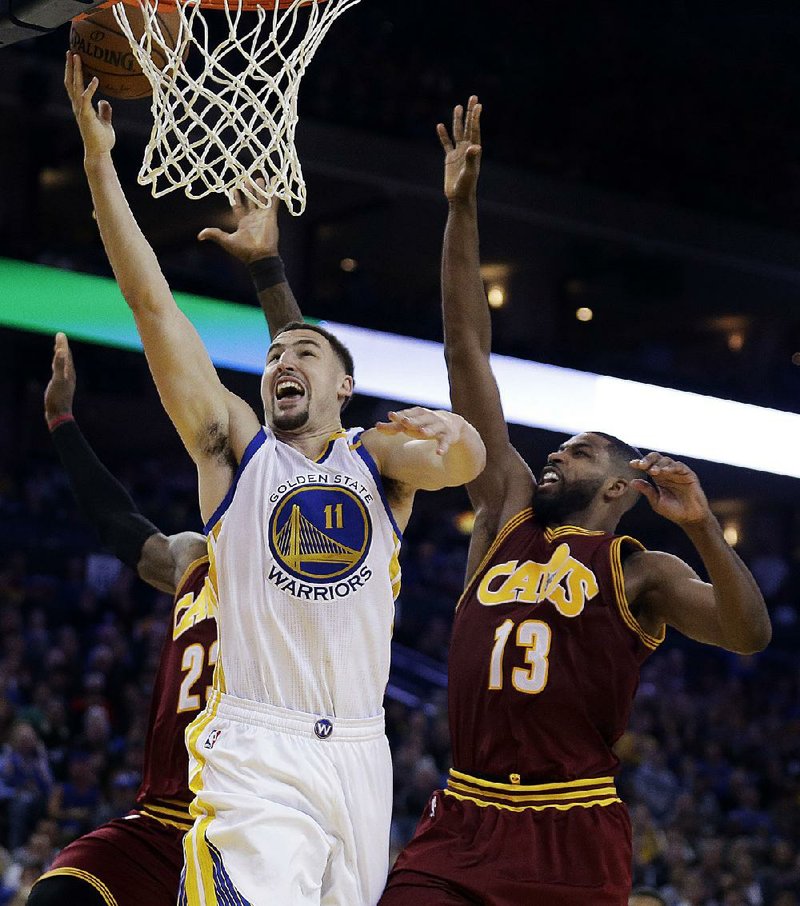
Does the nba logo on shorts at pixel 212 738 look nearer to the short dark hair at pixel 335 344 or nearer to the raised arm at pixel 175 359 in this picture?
the raised arm at pixel 175 359

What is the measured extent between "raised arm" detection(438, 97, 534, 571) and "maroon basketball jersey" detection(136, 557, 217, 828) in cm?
91

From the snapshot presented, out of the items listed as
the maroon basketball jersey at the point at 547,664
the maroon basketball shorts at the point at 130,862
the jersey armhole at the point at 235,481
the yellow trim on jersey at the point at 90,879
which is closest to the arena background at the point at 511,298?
the maroon basketball shorts at the point at 130,862

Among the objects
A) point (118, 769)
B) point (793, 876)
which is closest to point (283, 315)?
point (118, 769)

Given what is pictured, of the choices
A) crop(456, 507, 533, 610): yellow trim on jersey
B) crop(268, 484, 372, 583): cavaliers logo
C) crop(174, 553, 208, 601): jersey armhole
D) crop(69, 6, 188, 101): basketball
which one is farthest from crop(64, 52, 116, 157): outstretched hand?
crop(456, 507, 533, 610): yellow trim on jersey

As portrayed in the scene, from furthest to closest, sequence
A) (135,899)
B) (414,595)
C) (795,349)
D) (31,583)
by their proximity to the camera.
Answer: (795,349), (414,595), (31,583), (135,899)

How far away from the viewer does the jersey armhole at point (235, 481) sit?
11.6 ft

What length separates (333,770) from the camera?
132 inches

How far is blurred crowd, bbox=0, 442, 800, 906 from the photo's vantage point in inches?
342

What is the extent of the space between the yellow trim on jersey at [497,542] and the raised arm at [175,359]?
3.69 feet

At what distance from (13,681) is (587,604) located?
20.3ft

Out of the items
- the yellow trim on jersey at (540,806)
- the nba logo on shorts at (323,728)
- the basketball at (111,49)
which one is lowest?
the yellow trim on jersey at (540,806)

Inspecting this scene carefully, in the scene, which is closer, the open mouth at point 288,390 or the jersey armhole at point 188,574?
the open mouth at point 288,390

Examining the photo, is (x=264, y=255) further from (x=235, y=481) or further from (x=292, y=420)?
(x=235, y=481)

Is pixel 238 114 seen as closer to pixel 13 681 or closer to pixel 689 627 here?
pixel 689 627
